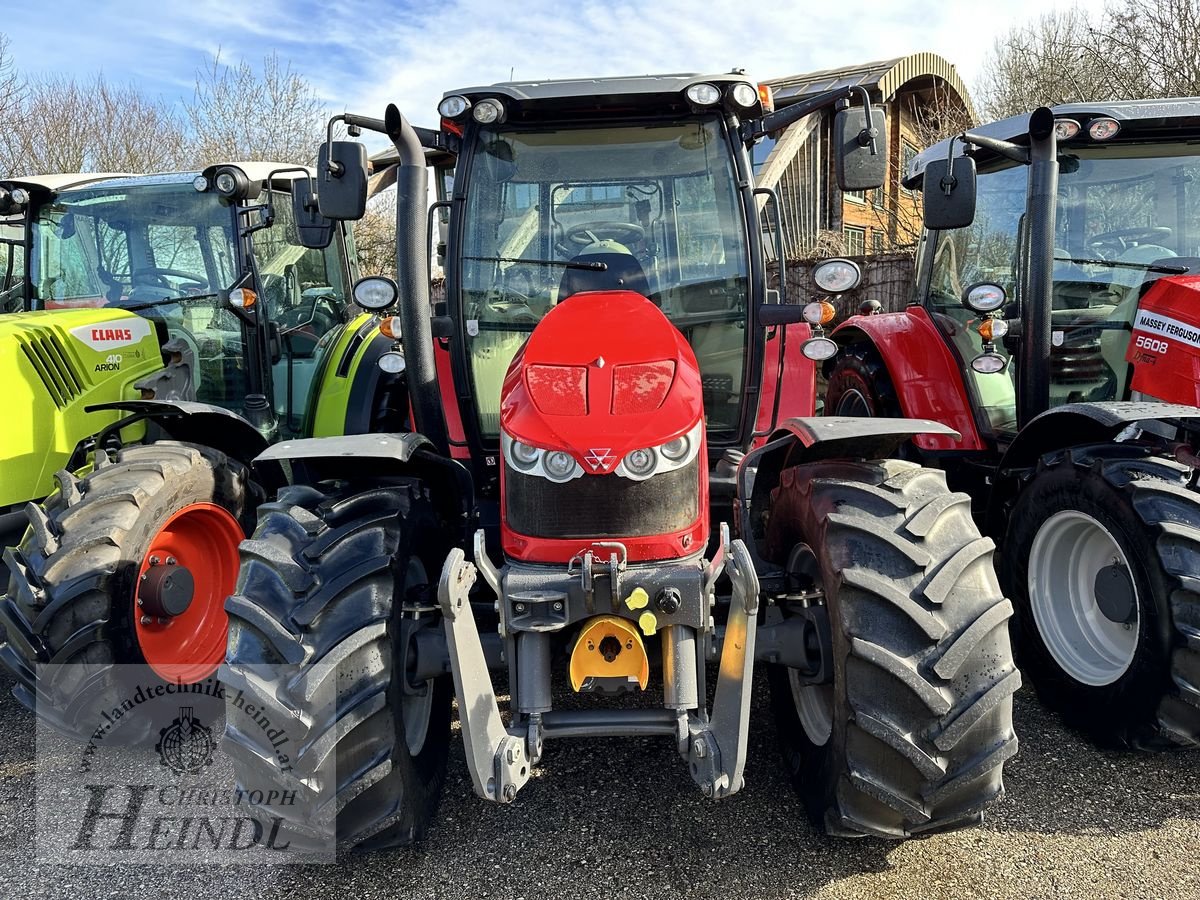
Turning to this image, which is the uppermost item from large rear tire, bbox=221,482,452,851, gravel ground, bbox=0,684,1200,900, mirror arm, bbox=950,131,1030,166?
mirror arm, bbox=950,131,1030,166

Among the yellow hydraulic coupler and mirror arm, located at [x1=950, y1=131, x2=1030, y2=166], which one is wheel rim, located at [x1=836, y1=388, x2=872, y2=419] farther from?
the yellow hydraulic coupler

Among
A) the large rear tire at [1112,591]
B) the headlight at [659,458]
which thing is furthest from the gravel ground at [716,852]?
the headlight at [659,458]

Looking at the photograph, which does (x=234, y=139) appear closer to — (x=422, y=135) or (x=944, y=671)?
(x=422, y=135)

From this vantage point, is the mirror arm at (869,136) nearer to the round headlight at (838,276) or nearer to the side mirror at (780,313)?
the round headlight at (838,276)

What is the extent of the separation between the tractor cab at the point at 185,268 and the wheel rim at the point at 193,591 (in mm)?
950

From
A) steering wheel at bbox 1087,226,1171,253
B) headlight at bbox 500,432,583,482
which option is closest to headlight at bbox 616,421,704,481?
headlight at bbox 500,432,583,482

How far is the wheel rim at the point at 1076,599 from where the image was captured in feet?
10.1

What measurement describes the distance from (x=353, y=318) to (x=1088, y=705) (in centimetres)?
448

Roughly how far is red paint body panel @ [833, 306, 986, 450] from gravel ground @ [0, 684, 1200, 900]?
184 centimetres

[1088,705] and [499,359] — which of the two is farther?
[499,359]

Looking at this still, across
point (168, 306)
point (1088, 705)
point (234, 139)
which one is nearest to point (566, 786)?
point (1088, 705)

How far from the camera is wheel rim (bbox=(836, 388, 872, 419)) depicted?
514 centimetres

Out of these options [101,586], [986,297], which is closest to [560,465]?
[101,586]

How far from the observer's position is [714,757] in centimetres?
217
